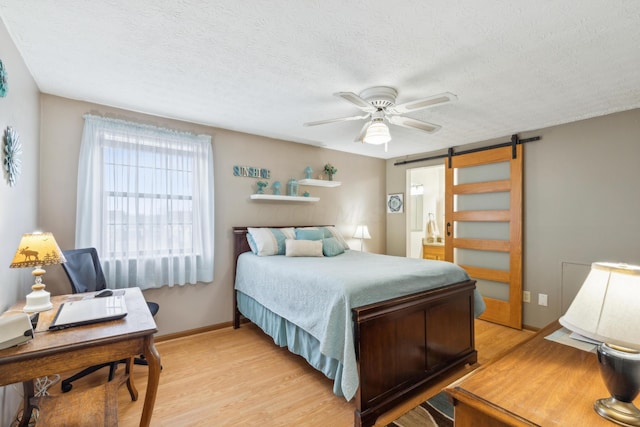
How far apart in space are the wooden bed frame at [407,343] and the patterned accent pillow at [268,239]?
1.69m

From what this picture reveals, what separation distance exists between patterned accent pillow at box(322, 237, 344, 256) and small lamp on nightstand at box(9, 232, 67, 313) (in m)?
2.37

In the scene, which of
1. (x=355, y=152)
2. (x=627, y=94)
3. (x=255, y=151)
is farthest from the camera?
(x=355, y=152)

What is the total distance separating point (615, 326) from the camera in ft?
2.52

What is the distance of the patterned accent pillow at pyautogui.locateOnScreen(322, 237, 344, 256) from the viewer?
11.3 feet

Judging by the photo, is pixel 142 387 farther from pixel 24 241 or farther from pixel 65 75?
pixel 65 75

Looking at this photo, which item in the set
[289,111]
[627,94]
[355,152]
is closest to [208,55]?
[289,111]

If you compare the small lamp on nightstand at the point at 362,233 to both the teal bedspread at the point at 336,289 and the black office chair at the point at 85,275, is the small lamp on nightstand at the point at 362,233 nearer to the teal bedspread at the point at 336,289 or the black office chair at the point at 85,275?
the teal bedspread at the point at 336,289

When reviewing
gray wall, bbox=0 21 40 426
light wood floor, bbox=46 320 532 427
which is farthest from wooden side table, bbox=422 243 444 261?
gray wall, bbox=0 21 40 426

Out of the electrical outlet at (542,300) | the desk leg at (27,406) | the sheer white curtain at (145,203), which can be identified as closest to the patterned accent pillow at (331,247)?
the sheer white curtain at (145,203)

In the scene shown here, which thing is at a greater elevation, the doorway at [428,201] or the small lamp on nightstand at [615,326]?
the doorway at [428,201]

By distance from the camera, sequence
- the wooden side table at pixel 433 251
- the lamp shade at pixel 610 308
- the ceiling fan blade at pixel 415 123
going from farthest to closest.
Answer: the wooden side table at pixel 433 251
the ceiling fan blade at pixel 415 123
the lamp shade at pixel 610 308

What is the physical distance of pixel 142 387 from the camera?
2291 mm

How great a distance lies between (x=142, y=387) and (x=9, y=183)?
5.56 ft

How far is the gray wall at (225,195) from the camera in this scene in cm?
255
